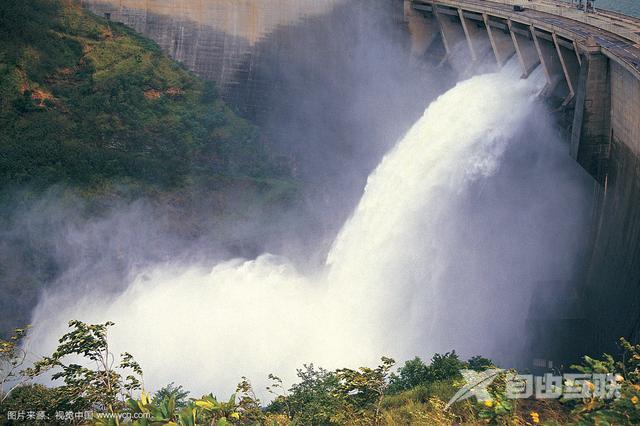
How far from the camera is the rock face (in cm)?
6312

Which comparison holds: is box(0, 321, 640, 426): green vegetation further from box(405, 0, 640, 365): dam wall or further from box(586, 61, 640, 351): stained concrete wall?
box(405, 0, 640, 365): dam wall

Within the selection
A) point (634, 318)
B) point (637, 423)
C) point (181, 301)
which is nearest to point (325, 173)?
point (181, 301)

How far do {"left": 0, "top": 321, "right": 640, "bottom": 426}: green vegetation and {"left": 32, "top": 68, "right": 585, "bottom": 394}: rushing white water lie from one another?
969cm

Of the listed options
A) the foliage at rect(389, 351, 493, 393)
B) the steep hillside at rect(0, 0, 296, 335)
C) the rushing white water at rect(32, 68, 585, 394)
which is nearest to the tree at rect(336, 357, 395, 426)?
the foliage at rect(389, 351, 493, 393)

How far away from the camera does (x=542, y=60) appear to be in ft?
157

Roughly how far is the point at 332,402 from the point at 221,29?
139 ft

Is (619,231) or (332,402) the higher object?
(619,231)

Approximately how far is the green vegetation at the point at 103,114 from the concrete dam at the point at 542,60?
2.00 m

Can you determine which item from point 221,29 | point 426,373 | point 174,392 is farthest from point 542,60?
point 174,392

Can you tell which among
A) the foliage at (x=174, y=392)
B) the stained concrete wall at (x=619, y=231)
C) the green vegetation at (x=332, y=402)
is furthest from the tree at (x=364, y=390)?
the stained concrete wall at (x=619, y=231)

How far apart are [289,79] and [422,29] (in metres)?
11.0

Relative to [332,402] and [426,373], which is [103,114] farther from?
[332,402]

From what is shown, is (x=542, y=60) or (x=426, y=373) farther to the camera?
(x=542, y=60)

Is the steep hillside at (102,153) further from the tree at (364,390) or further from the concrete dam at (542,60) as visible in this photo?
the tree at (364,390)
